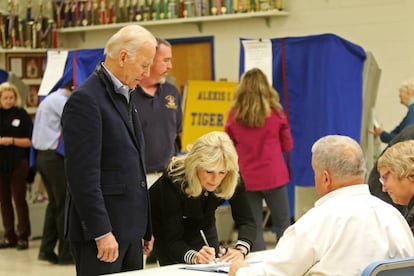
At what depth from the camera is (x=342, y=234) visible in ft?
8.84

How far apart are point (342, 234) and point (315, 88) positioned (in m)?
3.86

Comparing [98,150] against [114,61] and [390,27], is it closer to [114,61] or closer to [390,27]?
[114,61]

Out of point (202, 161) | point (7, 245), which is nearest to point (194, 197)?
point (202, 161)

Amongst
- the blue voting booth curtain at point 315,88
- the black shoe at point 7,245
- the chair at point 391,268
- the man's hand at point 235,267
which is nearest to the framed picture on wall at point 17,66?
the black shoe at point 7,245

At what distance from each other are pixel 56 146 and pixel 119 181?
149 inches

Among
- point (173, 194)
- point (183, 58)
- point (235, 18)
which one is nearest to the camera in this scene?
point (173, 194)

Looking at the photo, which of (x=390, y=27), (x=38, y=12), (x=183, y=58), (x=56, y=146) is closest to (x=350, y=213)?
(x=56, y=146)

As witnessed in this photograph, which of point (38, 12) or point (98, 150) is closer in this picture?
point (98, 150)

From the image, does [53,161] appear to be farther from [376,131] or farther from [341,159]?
[341,159]

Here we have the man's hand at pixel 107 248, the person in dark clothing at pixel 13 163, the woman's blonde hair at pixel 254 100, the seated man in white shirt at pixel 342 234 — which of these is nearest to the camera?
the seated man in white shirt at pixel 342 234

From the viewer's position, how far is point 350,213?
8.91ft

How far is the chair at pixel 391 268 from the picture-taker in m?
2.57

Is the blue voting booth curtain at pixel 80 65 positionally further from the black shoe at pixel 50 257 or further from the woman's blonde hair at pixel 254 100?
the woman's blonde hair at pixel 254 100

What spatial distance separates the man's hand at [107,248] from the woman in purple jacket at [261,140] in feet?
9.38
